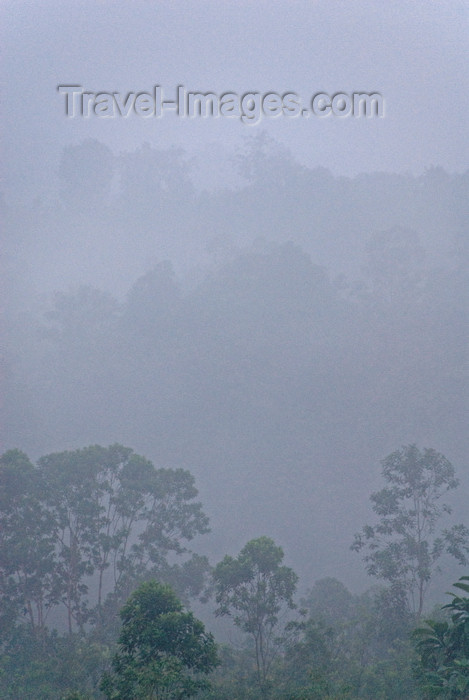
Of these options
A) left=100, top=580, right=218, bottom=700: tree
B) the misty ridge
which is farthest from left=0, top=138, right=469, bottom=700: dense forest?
the misty ridge

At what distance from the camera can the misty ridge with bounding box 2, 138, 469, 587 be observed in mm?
42375

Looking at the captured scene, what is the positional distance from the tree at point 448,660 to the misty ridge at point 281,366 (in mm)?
25321

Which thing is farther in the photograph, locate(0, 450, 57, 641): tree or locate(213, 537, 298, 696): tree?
locate(0, 450, 57, 641): tree

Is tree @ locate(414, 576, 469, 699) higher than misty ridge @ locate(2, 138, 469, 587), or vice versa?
misty ridge @ locate(2, 138, 469, 587)

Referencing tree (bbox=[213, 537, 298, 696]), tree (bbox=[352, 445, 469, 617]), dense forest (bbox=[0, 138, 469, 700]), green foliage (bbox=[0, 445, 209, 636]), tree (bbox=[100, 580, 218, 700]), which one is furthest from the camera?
green foliage (bbox=[0, 445, 209, 636])

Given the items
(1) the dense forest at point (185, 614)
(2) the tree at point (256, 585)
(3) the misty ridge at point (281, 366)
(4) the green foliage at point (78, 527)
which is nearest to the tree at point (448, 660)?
(1) the dense forest at point (185, 614)

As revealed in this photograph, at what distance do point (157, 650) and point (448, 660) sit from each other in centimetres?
654

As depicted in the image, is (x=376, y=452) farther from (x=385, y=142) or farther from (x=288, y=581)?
(x=385, y=142)

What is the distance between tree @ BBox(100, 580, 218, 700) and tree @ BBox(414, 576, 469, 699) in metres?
4.77

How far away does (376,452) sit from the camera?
1704 inches

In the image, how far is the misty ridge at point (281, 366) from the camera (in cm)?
4238

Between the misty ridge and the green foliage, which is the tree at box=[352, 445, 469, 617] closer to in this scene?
the green foliage

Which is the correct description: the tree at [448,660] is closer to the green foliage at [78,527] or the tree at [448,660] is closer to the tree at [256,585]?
the tree at [256,585]

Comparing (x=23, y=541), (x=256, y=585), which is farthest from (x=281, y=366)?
(x=256, y=585)
